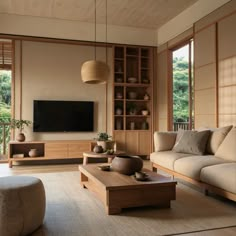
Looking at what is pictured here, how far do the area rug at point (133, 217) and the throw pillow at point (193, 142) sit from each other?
0.72 meters

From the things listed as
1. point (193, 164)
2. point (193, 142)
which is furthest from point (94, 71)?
point (193, 164)

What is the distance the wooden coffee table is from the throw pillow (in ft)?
3.94

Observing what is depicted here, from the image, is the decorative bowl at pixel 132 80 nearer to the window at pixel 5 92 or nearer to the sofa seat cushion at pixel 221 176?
the window at pixel 5 92

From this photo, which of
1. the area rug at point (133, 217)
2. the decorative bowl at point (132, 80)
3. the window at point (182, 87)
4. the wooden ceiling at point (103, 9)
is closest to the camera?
the area rug at point (133, 217)

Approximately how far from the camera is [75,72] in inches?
256

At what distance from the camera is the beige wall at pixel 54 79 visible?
614 centimetres

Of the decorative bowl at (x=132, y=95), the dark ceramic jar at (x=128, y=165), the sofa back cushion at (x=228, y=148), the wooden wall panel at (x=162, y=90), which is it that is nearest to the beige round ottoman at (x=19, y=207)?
the dark ceramic jar at (x=128, y=165)

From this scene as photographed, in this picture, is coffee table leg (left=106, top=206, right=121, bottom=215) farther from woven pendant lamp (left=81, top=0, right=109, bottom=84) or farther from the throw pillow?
woven pendant lamp (left=81, top=0, right=109, bottom=84)

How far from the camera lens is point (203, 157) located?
12.2 feet

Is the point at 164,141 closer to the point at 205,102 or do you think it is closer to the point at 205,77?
the point at 205,102

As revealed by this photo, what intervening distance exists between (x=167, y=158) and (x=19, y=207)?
245 centimetres

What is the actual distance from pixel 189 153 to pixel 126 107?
3006 mm

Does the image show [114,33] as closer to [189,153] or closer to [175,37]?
[175,37]

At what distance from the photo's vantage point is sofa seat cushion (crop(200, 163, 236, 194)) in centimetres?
287
